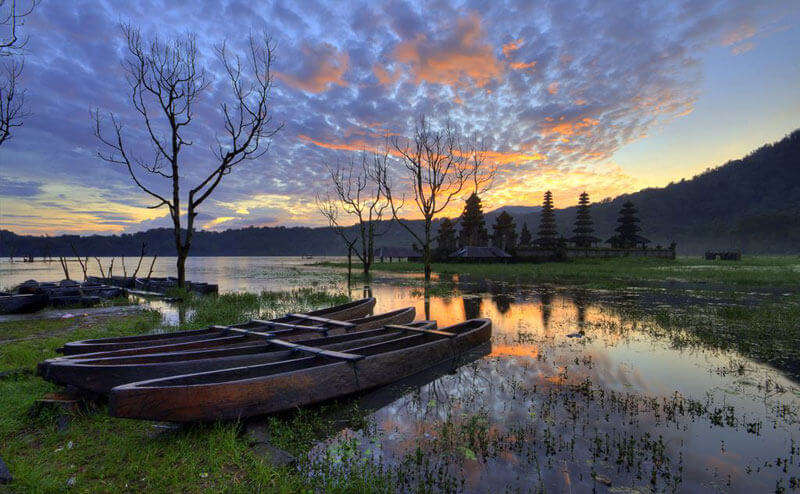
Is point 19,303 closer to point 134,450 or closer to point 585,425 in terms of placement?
point 134,450

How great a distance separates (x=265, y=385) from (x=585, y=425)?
4593 mm

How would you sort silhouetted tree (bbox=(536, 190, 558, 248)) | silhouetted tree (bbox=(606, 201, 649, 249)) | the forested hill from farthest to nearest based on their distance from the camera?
1. the forested hill
2. silhouetted tree (bbox=(536, 190, 558, 248))
3. silhouetted tree (bbox=(606, 201, 649, 249))

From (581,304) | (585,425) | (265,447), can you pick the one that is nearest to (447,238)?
(581,304)

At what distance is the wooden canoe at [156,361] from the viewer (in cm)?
447

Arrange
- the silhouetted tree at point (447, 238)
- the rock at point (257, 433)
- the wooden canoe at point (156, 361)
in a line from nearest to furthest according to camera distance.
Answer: the rock at point (257, 433) → the wooden canoe at point (156, 361) → the silhouetted tree at point (447, 238)

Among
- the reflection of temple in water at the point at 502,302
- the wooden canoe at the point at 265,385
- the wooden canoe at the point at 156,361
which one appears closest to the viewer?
the wooden canoe at the point at 265,385

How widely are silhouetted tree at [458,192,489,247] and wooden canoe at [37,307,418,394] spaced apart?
6256 cm

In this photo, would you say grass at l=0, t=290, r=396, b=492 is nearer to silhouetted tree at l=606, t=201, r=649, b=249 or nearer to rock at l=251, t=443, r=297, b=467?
rock at l=251, t=443, r=297, b=467

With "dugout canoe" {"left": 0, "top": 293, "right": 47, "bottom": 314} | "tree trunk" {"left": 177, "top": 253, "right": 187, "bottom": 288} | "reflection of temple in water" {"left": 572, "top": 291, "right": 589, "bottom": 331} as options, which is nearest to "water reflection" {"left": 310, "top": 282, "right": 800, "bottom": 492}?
"reflection of temple in water" {"left": 572, "top": 291, "right": 589, "bottom": 331}

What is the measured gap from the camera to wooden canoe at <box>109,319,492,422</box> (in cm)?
386

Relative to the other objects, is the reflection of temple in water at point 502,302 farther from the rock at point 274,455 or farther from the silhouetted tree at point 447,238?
the silhouetted tree at point 447,238

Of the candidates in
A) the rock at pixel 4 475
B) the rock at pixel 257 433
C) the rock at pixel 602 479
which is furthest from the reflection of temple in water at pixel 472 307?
the rock at pixel 4 475

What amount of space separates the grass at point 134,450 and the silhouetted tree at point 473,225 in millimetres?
64551

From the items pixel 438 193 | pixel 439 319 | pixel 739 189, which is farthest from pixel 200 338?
pixel 739 189
